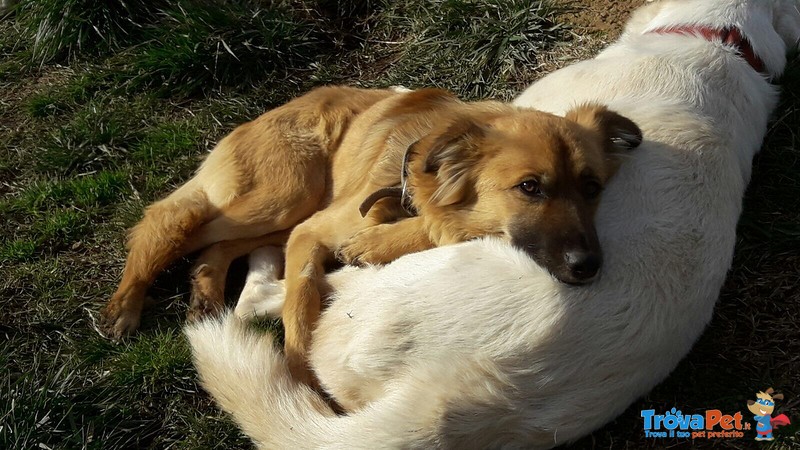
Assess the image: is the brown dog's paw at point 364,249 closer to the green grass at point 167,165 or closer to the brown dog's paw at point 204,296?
the green grass at point 167,165

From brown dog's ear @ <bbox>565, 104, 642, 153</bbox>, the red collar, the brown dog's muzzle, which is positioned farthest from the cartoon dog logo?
the red collar

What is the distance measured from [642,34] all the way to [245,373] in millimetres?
2963

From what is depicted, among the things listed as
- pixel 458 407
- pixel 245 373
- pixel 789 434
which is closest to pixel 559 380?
pixel 458 407

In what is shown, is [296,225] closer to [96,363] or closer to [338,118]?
[338,118]

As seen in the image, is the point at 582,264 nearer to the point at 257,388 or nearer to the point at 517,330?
the point at 517,330

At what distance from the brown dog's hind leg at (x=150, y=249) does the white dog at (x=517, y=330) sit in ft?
2.21

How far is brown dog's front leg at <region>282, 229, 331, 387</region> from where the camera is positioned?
323 centimetres

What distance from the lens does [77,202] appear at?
15.6 feet

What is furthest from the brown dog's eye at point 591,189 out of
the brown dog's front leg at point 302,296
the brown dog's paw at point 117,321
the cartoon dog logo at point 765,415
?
the brown dog's paw at point 117,321

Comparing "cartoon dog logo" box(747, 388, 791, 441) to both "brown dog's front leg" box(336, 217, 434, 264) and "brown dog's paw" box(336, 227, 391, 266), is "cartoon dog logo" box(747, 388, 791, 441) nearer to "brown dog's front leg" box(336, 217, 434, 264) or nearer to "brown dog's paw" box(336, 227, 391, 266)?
"brown dog's front leg" box(336, 217, 434, 264)

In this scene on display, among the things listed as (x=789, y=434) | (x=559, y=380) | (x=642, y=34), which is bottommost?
(x=789, y=434)

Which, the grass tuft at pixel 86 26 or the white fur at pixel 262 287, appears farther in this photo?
the grass tuft at pixel 86 26

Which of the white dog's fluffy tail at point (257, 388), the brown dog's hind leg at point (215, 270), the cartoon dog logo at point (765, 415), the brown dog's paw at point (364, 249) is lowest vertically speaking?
the cartoon dog logo at point (765, 415)

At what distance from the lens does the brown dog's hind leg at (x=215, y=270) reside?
3867mm
